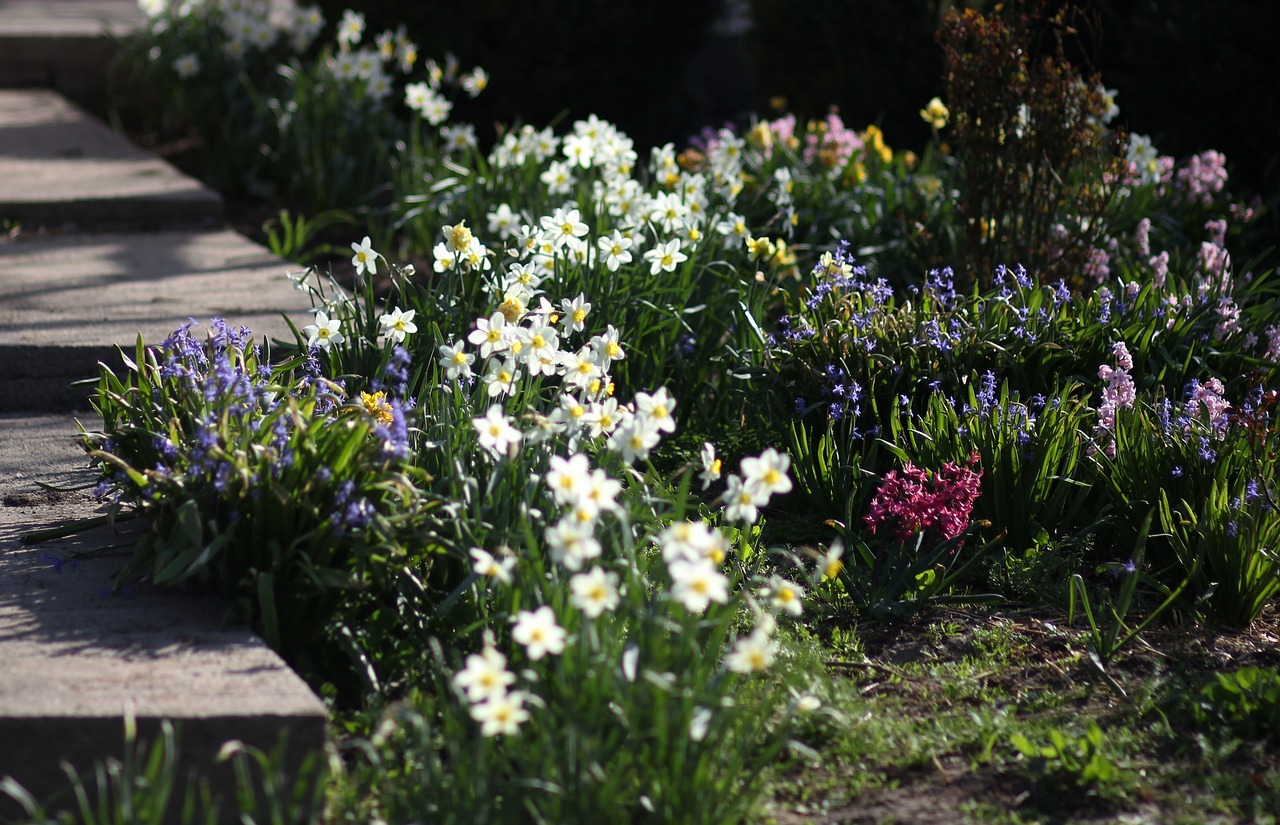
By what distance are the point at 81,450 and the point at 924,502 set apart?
2086 mm

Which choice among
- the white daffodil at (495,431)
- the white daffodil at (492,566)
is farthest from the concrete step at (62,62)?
the white daffodil at (492,566)

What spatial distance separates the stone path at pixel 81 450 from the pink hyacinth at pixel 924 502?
1.34 metres

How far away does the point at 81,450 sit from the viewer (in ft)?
10.2

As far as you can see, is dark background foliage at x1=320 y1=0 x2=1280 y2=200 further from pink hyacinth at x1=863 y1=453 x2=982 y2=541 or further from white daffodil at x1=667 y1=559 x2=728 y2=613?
white daffodil at x1=667 y1=559 x2=728 y2=613

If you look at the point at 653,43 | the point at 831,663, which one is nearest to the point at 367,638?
the point at 831,663

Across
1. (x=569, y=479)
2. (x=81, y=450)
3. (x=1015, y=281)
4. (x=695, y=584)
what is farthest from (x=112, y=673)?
(x=1015, y=281)

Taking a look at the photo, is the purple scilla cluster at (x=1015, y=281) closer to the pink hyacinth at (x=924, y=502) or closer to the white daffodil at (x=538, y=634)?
the pink hyacinth at (x=924, y=502)

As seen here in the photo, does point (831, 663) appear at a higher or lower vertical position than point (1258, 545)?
lower

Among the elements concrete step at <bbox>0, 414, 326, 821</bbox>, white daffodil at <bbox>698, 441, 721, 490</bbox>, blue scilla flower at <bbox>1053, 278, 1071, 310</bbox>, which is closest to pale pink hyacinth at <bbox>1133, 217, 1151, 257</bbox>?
blue scilla flower at <bbox>1053, 278, 1071, 310</bbox>

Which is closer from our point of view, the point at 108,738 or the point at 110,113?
the point at 108,738

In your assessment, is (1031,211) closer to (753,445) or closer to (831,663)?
(753,445)

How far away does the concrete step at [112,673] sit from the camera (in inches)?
74.4

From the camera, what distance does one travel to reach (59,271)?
424 centimetres

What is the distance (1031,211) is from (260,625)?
2894 mm
